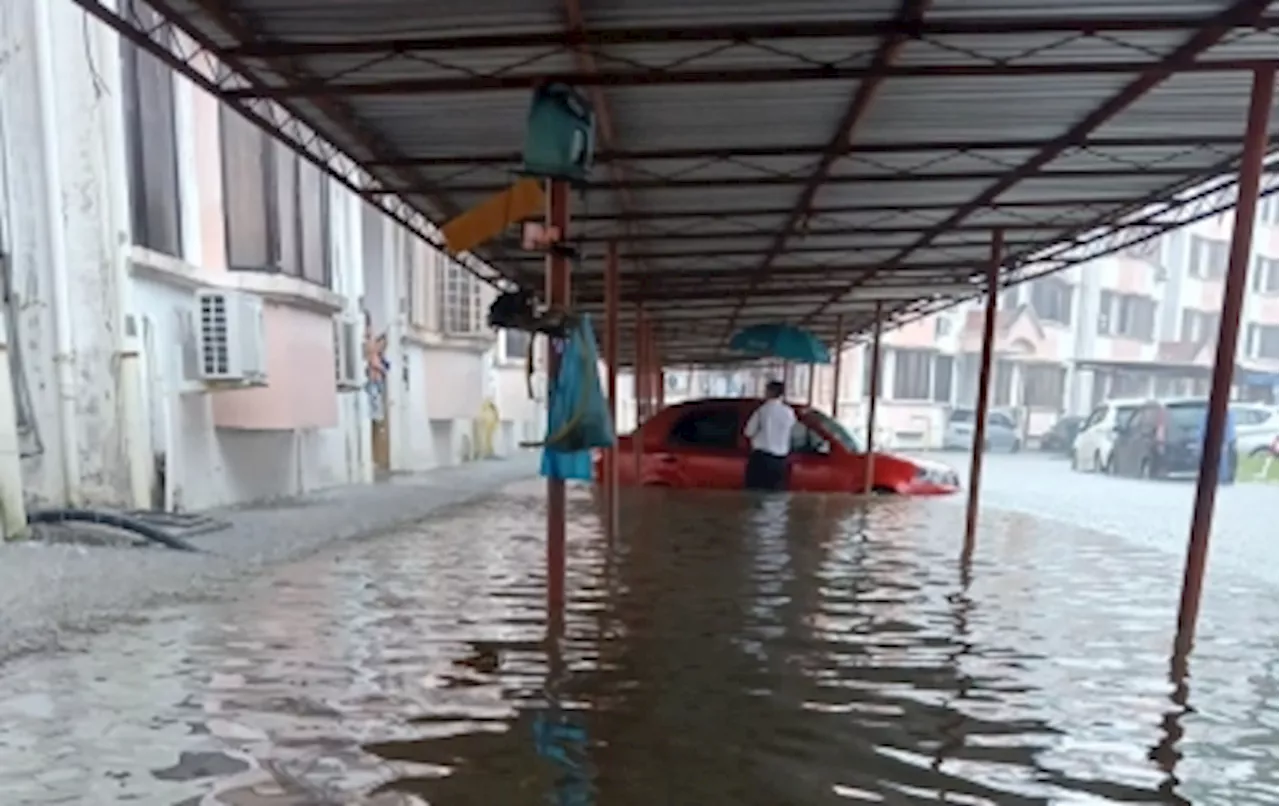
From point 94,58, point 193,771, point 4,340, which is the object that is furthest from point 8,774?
point 94,58

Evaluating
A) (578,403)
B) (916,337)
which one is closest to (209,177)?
(578,403)

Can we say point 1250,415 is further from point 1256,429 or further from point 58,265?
point 58,265

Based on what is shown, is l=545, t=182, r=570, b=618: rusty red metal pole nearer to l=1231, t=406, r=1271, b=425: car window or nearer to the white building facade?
the white building facade

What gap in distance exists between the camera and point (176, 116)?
8.94 meters

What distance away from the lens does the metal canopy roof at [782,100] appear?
3928 millimetres

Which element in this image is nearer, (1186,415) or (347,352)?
(347,352)

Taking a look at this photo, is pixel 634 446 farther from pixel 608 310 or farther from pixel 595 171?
pixel 595 171

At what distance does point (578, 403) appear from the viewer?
422cm

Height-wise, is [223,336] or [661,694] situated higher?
[223,336]

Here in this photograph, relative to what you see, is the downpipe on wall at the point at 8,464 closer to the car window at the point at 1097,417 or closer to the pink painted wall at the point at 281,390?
the pink painted wall at the point at 281,390

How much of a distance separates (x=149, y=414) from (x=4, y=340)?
181cm

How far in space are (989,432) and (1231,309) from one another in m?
26.2

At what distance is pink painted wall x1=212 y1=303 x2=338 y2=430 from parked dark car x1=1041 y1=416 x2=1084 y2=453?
25.3 meters

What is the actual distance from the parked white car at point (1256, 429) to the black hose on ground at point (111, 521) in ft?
66.8
